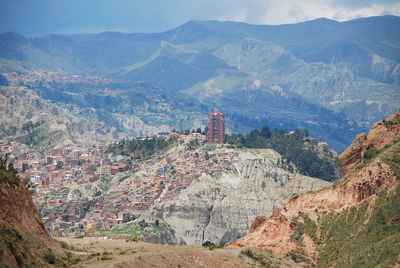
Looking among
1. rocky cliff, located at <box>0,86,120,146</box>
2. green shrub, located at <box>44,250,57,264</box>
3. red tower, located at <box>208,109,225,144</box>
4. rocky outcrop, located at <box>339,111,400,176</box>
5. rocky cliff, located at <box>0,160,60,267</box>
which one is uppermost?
rocky outcrop, located at <box>339,111,400,176</box>

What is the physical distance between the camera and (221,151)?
108 metres

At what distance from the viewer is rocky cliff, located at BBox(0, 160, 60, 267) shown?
24875 millimetres

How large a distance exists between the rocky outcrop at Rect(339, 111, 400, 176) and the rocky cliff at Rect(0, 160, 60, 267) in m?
24.8

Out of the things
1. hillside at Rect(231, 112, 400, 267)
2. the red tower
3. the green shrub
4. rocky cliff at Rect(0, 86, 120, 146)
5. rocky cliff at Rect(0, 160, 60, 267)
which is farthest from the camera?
rocky cliff at Rect(0, 86, 120, 146)

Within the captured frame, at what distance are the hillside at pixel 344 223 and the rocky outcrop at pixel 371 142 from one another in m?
3.33

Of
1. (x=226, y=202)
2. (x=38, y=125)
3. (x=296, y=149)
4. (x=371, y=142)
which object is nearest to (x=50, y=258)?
(x=371, y=142)

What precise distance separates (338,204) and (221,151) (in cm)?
6420

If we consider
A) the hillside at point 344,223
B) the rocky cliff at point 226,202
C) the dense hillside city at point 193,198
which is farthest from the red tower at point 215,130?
the hillside at point 344,223

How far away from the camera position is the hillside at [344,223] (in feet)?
123

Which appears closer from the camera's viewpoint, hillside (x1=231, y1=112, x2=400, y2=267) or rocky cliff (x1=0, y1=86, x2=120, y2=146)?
hillside (x1=231, y1=112, x2=400, y2=267)

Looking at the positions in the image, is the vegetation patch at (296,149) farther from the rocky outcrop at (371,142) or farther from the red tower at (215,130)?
the rocky outcrop at (371,142)

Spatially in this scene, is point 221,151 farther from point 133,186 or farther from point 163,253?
point 163,253

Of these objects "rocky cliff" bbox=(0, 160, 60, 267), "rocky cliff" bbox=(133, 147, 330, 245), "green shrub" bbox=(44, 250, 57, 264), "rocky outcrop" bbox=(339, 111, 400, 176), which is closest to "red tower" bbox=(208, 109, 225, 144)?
"rocky cliff" bbox=(133, 147, 330, 245)

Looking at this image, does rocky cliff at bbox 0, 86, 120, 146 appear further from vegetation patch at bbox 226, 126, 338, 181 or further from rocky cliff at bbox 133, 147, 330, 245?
rocky cliff at bbox 133, 147, 330, 245
